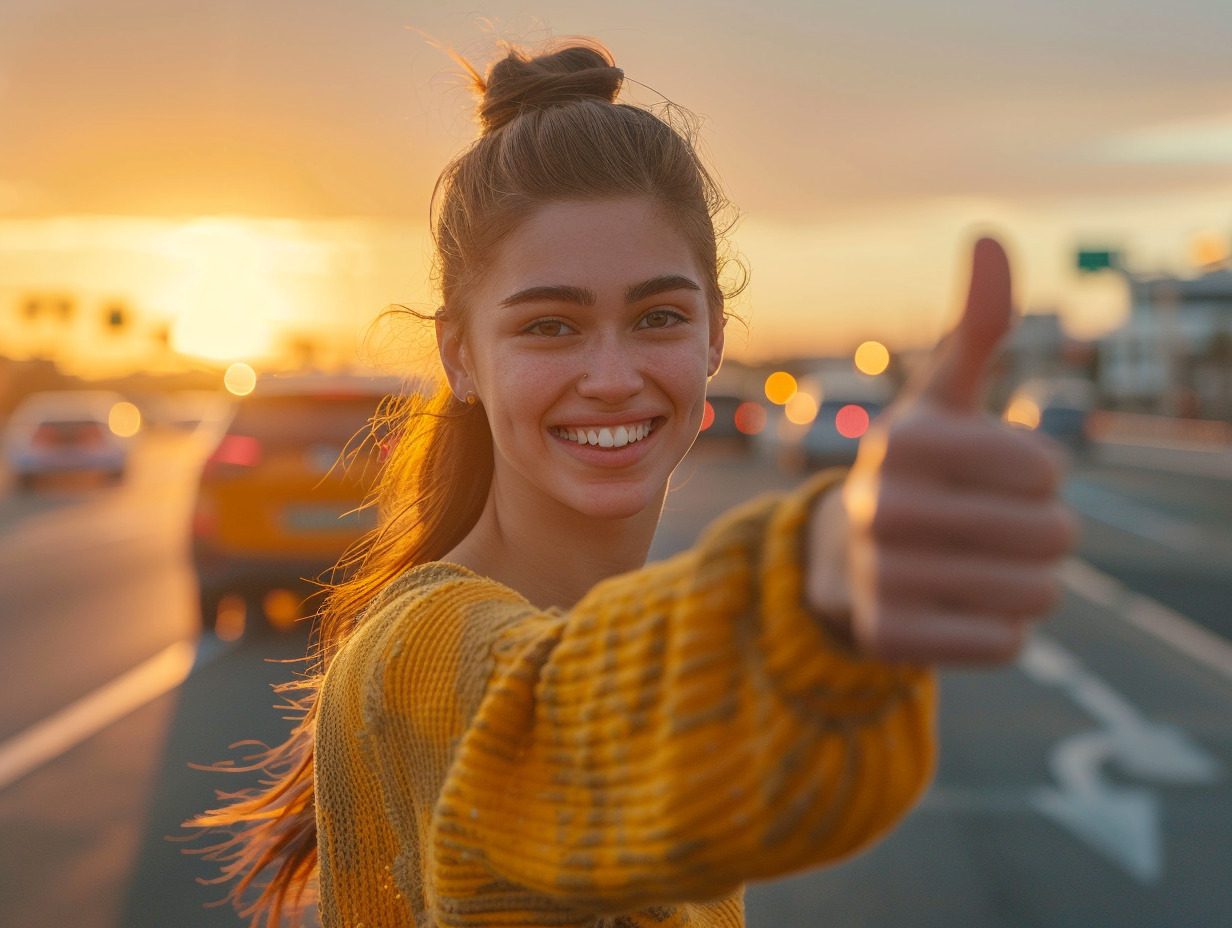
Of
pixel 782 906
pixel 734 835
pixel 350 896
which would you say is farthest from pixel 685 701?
pixel 782 906

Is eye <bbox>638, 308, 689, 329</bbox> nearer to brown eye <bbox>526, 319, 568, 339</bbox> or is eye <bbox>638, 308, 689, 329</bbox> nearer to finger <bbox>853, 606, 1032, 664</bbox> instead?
brown eye <bbox>526, 319, 568, 339</bbox>

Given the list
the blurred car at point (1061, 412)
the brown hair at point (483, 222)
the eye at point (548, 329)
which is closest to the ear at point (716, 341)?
the brown hair at point (483, 222)

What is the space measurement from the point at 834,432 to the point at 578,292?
26.3 m

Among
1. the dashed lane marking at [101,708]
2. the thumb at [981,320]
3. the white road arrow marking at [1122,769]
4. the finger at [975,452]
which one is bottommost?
the white road arrow marking at [1122,769]

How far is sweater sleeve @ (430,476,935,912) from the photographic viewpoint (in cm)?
108

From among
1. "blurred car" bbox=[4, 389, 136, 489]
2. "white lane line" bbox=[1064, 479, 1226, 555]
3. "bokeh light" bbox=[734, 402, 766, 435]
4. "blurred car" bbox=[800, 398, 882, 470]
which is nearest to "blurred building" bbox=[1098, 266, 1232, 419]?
"bokeh light" bbox=[734, 402, 766, 435]

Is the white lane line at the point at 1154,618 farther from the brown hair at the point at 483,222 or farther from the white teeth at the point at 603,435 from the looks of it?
the white teeth at the point at 603,435

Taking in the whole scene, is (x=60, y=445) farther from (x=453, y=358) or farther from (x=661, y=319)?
(x=661, y=319)

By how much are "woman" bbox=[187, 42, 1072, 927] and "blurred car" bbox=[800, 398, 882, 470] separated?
2547 centimetres

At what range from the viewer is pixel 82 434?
2822 cm

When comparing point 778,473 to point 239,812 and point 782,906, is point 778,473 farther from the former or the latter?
point 239,812

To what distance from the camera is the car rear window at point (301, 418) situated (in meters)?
10.4

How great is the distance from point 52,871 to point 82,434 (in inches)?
971

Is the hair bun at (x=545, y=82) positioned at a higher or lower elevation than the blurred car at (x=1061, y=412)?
higher
